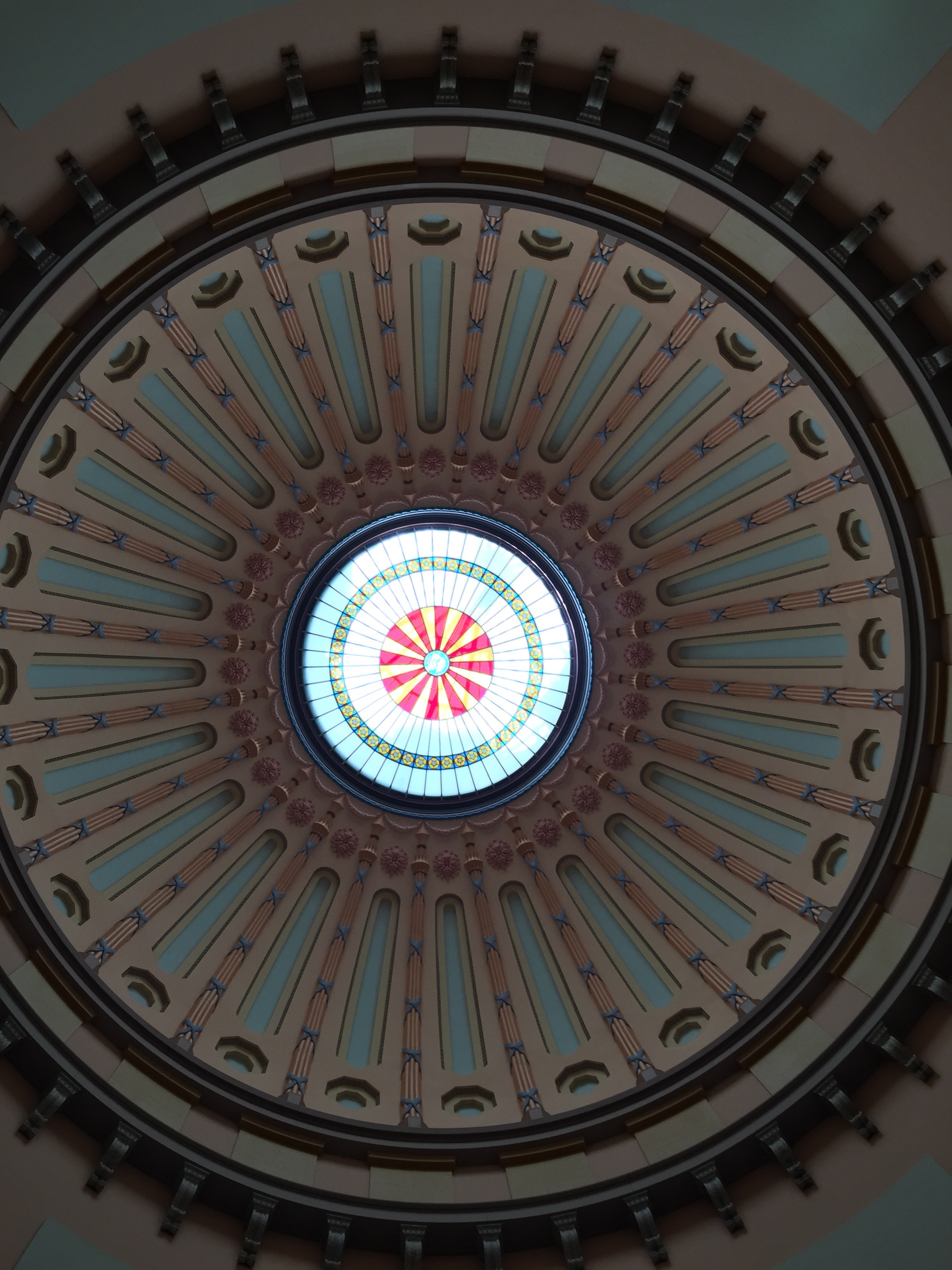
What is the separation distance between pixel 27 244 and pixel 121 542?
23.5ft

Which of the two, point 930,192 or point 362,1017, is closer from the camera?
point 930,192

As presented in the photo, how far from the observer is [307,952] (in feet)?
61.9

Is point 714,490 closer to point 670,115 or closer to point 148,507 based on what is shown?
point 670,115

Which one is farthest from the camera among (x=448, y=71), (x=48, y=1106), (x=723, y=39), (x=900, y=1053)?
(x=900, y=1053)

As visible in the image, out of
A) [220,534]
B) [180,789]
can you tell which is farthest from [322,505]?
[180,789]

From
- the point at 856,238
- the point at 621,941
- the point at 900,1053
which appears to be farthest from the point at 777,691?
the point at 856,238

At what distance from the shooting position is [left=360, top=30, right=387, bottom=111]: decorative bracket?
11.0 meters

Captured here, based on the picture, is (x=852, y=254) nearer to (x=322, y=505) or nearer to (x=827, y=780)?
(x=827, y=780)

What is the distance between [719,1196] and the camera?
1387 cm

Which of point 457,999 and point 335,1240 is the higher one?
point 457,999

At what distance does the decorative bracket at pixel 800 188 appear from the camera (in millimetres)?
11258

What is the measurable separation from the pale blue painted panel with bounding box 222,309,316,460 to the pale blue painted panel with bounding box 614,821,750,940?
1006 cm

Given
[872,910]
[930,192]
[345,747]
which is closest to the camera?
[930,192]

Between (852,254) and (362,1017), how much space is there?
1508 cm
